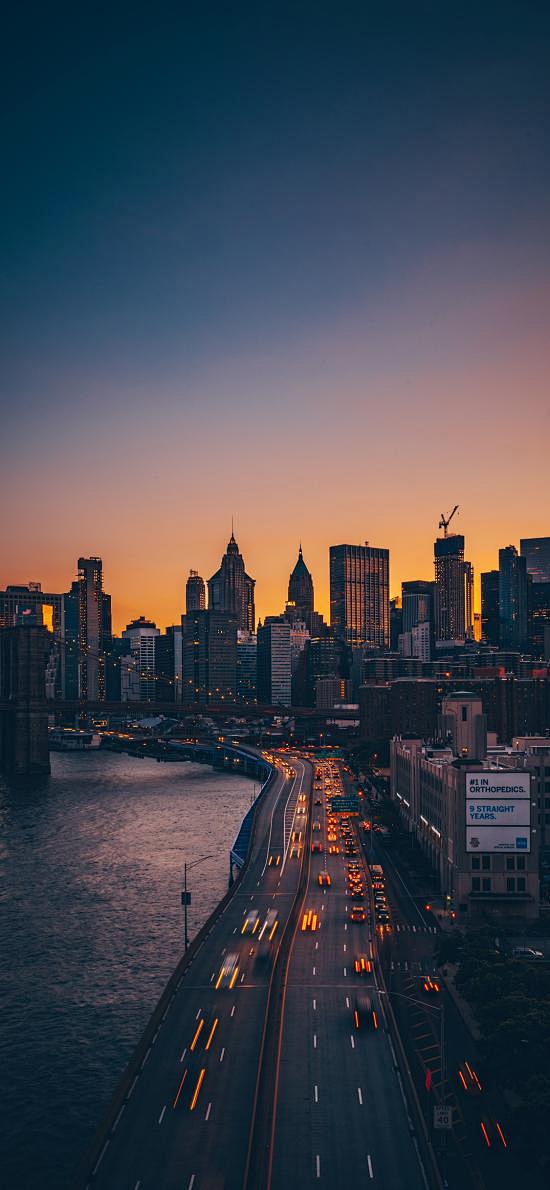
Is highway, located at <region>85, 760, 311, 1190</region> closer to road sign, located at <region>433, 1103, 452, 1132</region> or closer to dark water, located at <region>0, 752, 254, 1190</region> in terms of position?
dark water, located at <region>0, 752, 254, 1190</region>

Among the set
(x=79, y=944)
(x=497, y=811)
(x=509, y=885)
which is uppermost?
(x=497, y=811)

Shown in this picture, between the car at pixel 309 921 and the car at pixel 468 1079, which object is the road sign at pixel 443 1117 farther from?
the car at pixel 309 921

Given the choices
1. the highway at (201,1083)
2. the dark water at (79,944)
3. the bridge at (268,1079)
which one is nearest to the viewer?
the highway at (201,1083)

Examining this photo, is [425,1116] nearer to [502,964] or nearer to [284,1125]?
[284,1125]

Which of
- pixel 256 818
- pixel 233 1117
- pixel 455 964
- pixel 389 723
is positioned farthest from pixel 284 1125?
pixel 389 723

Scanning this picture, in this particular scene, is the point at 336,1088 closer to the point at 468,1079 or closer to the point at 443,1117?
the point at 443,1117

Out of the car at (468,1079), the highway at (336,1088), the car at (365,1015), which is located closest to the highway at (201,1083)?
the highway at (336,1088)

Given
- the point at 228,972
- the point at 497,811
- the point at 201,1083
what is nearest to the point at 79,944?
the point at 228,972
